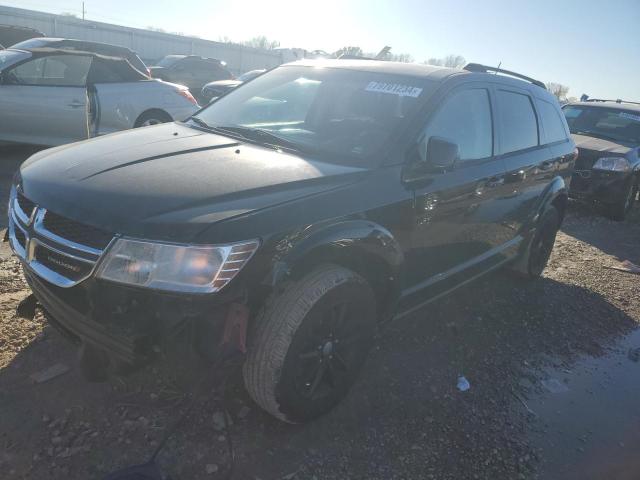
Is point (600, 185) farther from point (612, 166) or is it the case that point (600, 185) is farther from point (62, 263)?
point (62, 263)

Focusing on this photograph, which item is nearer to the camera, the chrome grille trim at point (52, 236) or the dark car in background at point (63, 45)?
the chrome grille trim at point (52, 236)

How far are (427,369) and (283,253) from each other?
5.28ft

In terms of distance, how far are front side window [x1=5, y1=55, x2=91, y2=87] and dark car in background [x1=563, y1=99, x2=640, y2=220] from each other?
24.1ft

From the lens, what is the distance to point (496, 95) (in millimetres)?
3629

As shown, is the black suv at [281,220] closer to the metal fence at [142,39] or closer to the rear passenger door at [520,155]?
the rear passenger door at [520,155]

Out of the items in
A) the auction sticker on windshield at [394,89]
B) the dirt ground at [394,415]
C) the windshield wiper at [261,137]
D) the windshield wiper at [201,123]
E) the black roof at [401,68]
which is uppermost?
the black roof at [401,68]

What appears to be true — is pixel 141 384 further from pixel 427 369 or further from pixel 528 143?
pixel 528 143

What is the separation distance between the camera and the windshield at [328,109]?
283cm

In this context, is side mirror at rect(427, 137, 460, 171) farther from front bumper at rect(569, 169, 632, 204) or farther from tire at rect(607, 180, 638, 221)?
tire at rect(607, 180, 638, 221)

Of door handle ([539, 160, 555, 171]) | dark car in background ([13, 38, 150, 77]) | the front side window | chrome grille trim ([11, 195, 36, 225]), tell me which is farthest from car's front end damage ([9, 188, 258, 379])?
dark car in background ([13, 38, 150, 77])

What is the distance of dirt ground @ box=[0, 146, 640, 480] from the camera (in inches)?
89.1

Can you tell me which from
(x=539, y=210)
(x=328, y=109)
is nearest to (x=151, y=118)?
(x=328, y=109)

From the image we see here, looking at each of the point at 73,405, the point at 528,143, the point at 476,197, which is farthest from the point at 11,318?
the point at 528,143

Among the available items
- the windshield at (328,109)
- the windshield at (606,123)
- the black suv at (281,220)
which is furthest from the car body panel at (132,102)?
the windshield at (606,123)
